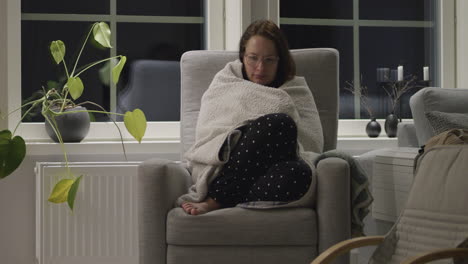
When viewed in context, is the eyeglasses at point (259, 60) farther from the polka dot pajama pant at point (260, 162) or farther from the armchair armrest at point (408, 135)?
the armchair armrest at point (408, 135)

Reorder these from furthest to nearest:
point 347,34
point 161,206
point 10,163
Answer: point 347,34 → point 10,163 → point 161,206

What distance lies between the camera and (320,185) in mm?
2691

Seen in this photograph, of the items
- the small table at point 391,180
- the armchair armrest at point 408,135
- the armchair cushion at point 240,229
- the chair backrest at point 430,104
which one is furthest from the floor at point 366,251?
the armchair cushion at point 240,229

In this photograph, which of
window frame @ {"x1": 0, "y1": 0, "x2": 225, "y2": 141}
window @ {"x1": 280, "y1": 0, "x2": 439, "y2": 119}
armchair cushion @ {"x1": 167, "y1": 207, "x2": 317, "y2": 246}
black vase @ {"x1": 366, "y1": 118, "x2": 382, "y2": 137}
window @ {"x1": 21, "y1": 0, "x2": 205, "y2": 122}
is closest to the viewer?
armchair cushion @ {"x1": 167, "y1": 207, "x2": 317, "y2": 246}

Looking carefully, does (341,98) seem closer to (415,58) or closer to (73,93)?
(415,58)

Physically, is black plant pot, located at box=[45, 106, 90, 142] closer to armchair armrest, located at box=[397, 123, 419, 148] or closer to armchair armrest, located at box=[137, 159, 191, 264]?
armchair armrest, located at box=[137, 159, 191, 264]

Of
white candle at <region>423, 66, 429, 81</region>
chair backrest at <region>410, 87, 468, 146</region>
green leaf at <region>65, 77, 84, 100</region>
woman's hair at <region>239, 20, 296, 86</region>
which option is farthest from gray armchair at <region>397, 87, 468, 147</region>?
green leaf at <region>65, 77, 84, 100</region>

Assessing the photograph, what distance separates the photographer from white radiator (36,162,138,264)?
3.50 meters

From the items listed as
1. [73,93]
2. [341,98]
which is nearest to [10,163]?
[73,93]

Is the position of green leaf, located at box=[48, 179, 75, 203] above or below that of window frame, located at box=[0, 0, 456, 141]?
below

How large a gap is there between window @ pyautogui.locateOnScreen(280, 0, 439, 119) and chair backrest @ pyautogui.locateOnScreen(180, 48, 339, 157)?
2.80 feet

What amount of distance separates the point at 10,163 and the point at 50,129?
0.70 metres

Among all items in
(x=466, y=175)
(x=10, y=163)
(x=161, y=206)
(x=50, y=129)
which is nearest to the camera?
(x=466, y=175)

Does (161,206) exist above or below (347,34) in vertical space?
below
